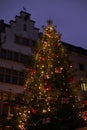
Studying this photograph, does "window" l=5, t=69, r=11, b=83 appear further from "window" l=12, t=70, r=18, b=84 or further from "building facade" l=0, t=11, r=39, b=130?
"window" l=12, t=70, r=18, b=84

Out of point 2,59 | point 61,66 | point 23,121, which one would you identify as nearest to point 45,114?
point 23,121

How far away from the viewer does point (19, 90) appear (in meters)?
29.3

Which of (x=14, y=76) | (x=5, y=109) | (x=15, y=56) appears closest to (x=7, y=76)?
(x=14, y=76)

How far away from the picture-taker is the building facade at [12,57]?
28.4 m

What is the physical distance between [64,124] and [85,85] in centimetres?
1529

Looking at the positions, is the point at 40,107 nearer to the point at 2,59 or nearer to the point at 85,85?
the point at 2,59

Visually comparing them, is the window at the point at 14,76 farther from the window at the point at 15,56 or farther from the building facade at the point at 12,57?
the window at the point at 15,56

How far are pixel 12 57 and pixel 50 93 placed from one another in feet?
35.9

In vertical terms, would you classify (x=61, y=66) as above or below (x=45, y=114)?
above

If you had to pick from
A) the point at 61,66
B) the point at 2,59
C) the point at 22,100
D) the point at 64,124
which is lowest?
the point at 64,124

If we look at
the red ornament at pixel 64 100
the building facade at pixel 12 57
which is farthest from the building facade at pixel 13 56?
the red ornament at pixel 64 100

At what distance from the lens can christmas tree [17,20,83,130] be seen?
19.6m

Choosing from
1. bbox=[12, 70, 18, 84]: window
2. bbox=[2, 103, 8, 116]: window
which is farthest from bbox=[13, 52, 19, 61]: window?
bbox=[2, 103, 8, 116]: window

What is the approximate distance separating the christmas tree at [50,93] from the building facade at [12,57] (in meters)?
7.05
